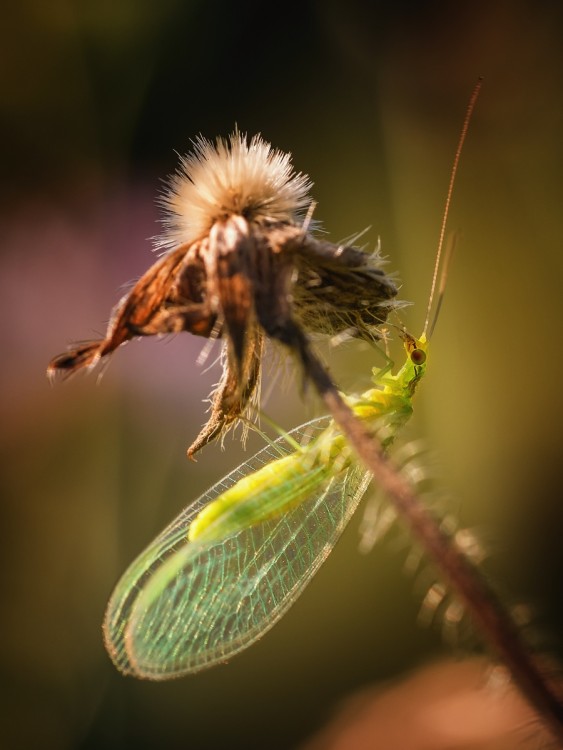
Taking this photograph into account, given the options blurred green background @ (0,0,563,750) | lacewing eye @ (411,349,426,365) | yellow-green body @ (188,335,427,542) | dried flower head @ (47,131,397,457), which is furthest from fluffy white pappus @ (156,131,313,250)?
blurred green background @ (0,0,563,750)

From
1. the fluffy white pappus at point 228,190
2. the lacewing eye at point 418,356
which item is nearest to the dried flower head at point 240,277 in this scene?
the fluffy white pappus at point 228,190

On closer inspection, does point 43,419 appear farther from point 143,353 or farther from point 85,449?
point 143,353

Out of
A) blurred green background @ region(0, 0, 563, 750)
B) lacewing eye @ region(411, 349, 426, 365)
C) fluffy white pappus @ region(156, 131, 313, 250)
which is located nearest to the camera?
fluffy white pappus @ region(156, 131, 313, 250)

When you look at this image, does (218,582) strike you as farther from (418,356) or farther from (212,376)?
(212,376)

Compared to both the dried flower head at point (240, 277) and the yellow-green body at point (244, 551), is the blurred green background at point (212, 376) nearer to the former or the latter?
the yellow-green body at point (244, 551)

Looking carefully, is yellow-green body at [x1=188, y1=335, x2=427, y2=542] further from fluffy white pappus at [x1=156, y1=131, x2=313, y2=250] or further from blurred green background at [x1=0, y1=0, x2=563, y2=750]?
blurred green background at [x1=0, y1=0, x2=563, y2=750]

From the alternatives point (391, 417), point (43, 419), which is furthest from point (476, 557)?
point (43, 419)
